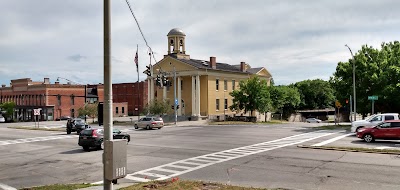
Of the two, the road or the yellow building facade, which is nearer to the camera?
the road

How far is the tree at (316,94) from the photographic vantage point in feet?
350

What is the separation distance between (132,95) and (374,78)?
238ft

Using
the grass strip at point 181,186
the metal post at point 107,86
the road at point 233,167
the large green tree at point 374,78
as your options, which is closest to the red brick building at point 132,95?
the large green tree at point 374,78

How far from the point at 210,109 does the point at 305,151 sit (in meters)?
43.9

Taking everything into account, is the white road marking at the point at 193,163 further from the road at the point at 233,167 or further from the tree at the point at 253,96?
the tree at the point at 253,96

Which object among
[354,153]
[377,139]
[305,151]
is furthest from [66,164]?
[377,139]

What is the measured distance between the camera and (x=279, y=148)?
71.7 ft

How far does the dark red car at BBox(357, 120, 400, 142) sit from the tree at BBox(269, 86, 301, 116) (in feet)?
138

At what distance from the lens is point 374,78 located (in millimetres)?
40219

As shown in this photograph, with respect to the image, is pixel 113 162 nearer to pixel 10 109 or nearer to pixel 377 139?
pixel 377 139

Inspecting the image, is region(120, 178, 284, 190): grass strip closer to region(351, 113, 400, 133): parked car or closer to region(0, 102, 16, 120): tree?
region(351, 113, 400, 133): parked car

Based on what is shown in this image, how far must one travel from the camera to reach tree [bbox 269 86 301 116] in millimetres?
68062

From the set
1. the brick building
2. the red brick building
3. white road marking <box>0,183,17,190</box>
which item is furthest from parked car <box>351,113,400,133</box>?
the red brick building

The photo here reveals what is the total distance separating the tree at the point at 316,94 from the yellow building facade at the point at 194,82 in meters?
42.1
